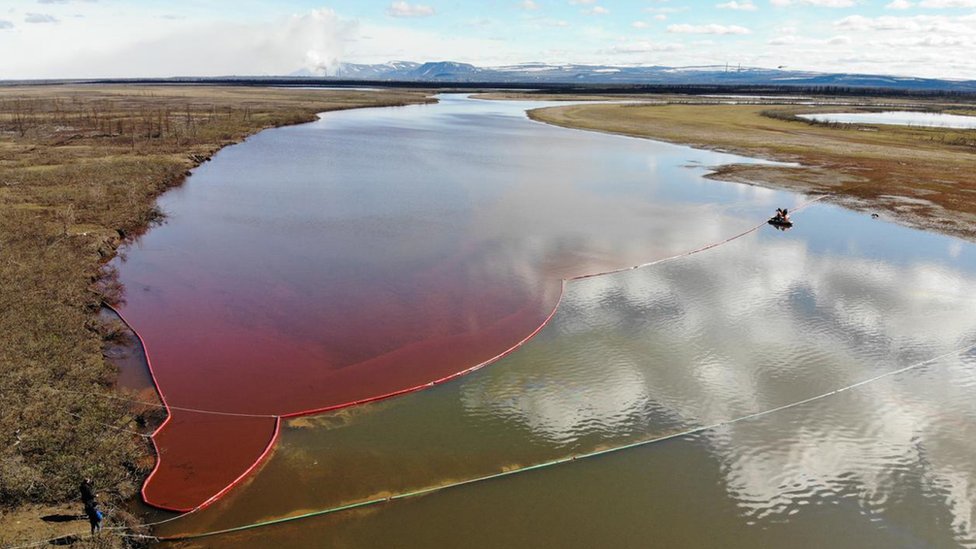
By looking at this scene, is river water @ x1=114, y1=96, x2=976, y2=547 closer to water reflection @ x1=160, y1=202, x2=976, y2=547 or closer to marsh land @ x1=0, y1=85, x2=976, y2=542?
water reflection @ x1=160, y1=202, x2=976, y2=547

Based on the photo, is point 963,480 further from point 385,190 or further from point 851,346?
point 385,190

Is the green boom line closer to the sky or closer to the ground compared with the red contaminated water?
closer to the ground

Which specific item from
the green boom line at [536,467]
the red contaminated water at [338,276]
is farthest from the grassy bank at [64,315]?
the green boom line at [536,467]

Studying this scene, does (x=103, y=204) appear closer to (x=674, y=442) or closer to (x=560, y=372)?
(x=560, y=372)

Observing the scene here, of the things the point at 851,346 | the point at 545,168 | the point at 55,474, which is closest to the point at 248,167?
the point at 545,168

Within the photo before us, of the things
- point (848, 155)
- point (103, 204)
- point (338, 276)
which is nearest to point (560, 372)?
point (338, 276)

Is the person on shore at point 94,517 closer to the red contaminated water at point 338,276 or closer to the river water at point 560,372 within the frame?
the river water at point 560,372

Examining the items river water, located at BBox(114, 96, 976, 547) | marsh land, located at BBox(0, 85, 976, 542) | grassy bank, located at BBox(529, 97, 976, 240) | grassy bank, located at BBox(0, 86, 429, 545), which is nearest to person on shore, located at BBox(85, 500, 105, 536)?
marsh land, located at BBox(0, 85, 976, 542)
